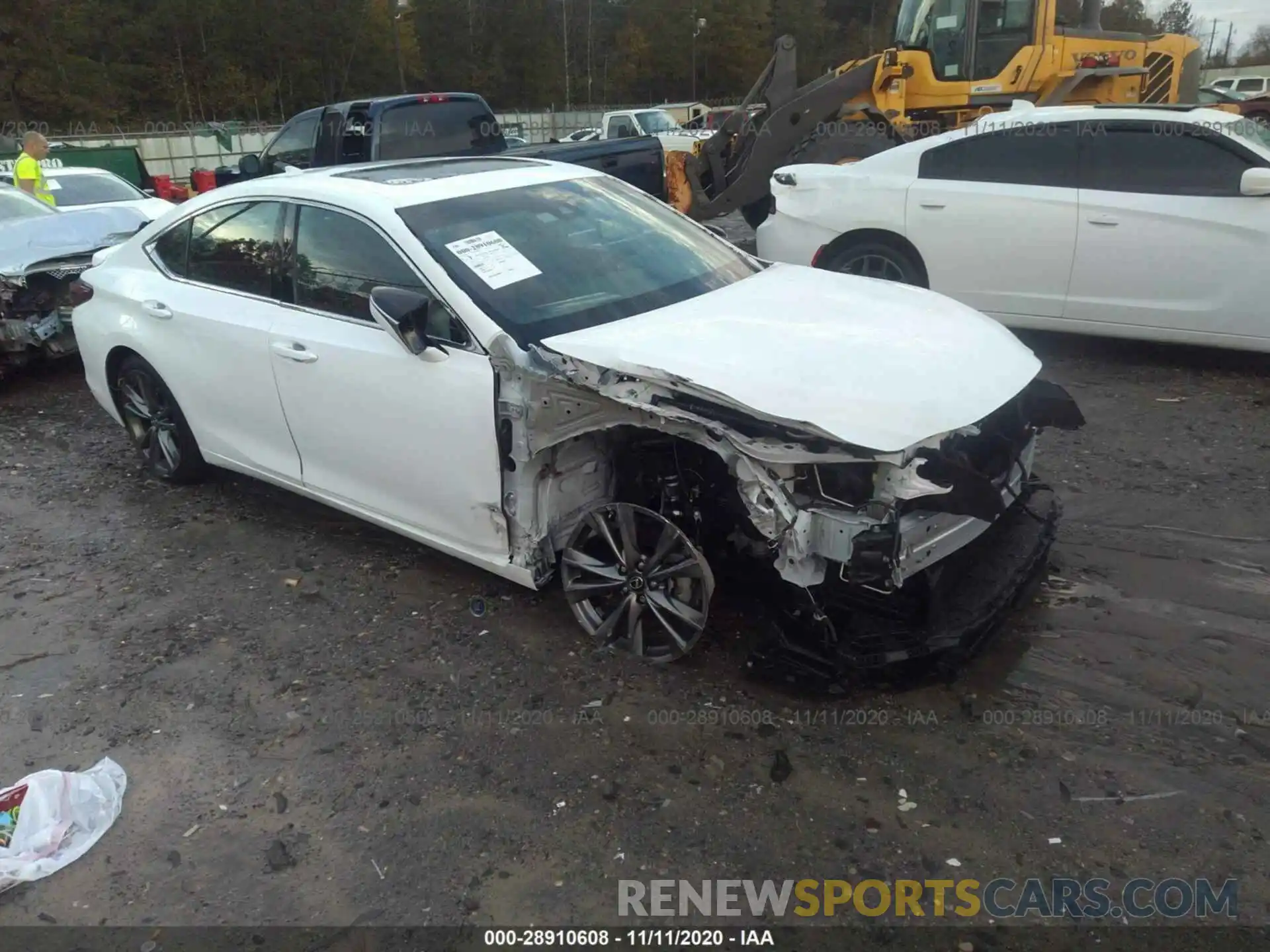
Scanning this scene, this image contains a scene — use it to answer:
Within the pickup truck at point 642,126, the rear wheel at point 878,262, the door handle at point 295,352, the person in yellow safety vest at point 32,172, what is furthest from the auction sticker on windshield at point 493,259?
the pickup truck at point 642,126

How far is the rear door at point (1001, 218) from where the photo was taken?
6316 millimetres

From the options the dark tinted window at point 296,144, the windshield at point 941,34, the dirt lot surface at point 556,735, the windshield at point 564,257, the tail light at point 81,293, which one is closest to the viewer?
the dirt lot surface at point 556,735

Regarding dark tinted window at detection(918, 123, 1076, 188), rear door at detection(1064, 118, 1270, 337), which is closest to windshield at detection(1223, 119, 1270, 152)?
rear door at detection(1064, 118, 1270, 337)

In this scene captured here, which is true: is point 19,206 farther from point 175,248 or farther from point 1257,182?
point 1257,182

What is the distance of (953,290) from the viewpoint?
22.1 feet

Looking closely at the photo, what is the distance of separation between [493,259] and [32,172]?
26.4 feet

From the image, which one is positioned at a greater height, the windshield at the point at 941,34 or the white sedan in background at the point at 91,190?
the windshield at the point at 941,34

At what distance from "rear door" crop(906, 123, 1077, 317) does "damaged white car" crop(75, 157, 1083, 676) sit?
109 inches

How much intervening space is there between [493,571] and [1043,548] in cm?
204

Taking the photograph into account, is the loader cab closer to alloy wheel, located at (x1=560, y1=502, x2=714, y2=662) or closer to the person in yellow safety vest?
alloy wheel, located at (x1=560, y1=502, x2=714, y2=662)

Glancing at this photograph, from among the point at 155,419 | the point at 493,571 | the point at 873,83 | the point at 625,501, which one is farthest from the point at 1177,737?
the point at 873,83

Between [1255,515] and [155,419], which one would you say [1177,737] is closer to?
[1255,515]

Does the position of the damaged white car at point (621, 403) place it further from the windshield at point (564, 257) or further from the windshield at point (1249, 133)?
the windshield at point (1249, 133)

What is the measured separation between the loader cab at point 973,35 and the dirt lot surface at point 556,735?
709 centimetres
